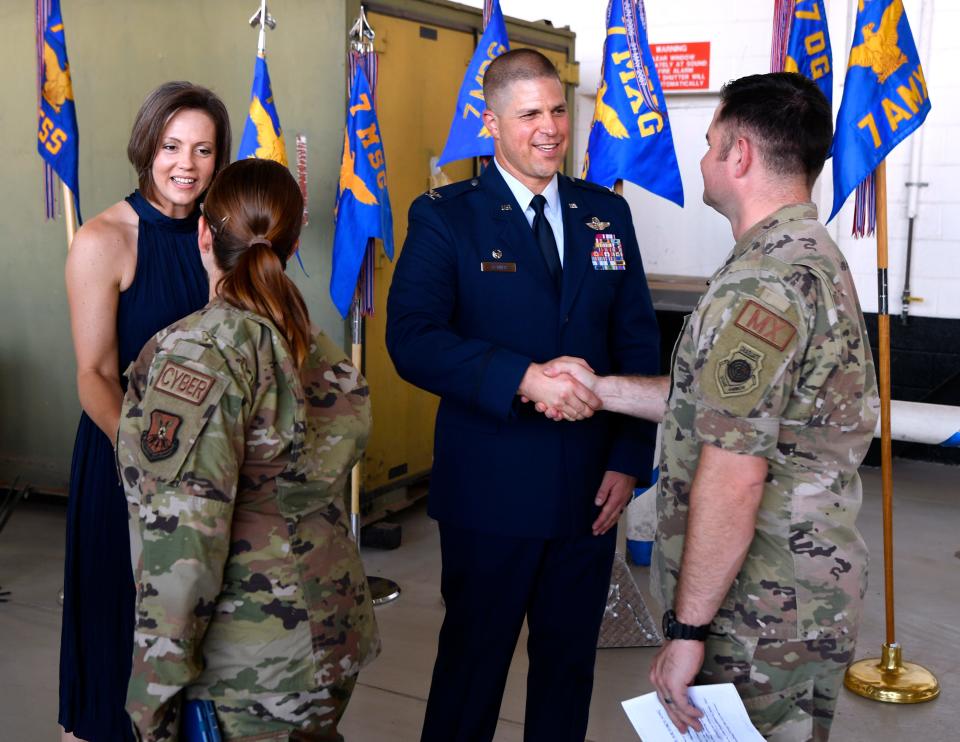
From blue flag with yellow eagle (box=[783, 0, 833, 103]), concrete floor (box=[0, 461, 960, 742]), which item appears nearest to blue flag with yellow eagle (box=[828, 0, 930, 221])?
blue flag with yellow eagle (box=[783, 0, 833, 103])

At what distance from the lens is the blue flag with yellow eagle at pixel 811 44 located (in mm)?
3170

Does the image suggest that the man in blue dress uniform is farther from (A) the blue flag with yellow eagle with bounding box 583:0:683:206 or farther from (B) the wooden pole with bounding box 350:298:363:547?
(B) the wooden pole with bounding box 350:298:363:547

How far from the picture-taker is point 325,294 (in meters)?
3.92

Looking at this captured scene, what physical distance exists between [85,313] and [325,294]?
192cm

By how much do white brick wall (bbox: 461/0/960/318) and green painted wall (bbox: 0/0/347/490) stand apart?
2293 mm

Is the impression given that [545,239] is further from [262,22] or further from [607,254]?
[262,22]

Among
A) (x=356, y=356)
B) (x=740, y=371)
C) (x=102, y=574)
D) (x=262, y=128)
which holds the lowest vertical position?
(x=102, y=574)

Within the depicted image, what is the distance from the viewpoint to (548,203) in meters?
2.17

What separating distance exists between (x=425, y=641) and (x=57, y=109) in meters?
2.20

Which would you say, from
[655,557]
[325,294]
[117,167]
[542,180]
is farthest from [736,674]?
[117,167]

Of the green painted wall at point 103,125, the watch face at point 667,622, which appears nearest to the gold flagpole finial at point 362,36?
the green painted wall at point 103,125

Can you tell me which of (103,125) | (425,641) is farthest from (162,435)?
(103,125)

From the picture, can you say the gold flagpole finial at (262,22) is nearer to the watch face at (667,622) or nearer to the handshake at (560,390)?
the handshake at (560,390)

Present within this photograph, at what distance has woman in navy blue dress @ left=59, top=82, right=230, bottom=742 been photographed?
2020 mm
